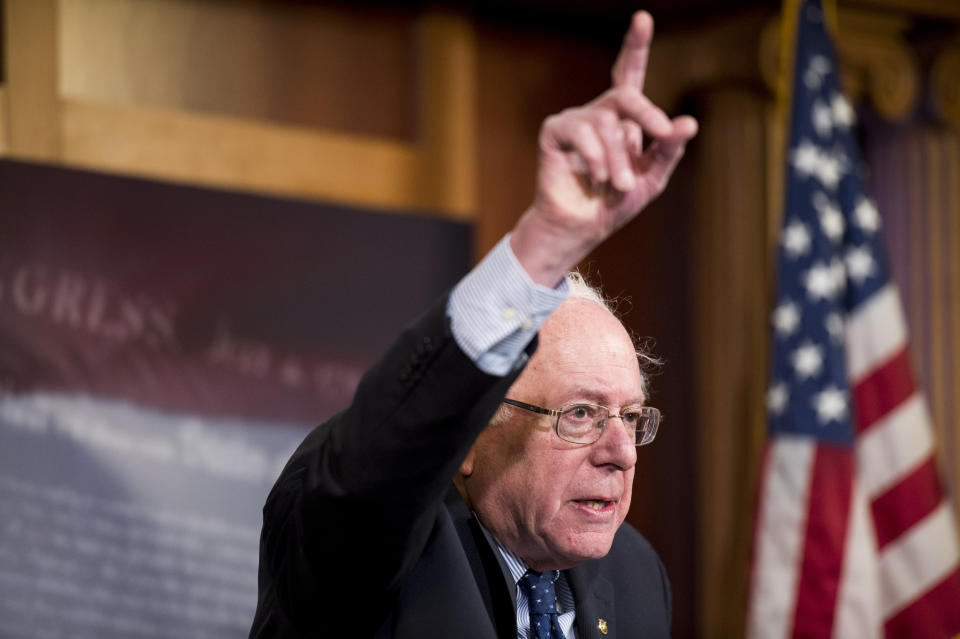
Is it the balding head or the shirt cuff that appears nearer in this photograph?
the shirt cuff

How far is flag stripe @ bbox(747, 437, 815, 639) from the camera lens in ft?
13.9

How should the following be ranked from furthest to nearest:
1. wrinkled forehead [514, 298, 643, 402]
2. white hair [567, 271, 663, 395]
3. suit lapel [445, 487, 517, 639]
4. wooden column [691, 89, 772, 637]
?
wooden column [691, 89, 772, 637] → white hair [567, 271, 663, 395] → wrinkled forehead [514, 298, 643, 402] → suit lapel [445, 487, 517, 639]

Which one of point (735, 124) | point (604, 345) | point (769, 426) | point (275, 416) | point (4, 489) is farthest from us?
point (735, 124)

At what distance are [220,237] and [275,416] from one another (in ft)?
2.09

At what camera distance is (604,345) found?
189 centimetres

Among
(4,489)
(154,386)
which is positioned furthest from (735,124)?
(4,489)

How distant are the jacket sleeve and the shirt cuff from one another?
2 cm

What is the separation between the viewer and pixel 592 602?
2.01m

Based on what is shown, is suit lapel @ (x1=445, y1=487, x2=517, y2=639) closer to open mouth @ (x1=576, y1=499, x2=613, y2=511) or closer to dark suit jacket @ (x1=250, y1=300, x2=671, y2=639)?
dark suit jacket @ (x1=250, y1=300, x2=671, y2=639)

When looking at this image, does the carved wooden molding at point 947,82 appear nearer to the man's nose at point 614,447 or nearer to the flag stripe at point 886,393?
the flag stripe at point 886,393

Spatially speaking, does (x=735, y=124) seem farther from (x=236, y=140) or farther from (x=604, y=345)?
(x=604, y=345)

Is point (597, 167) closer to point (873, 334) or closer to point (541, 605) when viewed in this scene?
point (541, 605)

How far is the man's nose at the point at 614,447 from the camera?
1861 millimetres

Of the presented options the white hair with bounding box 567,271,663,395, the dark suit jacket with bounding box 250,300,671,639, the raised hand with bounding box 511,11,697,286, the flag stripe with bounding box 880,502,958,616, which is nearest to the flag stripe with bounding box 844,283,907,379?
the flag stripe with bounding box 880,502,958,616
